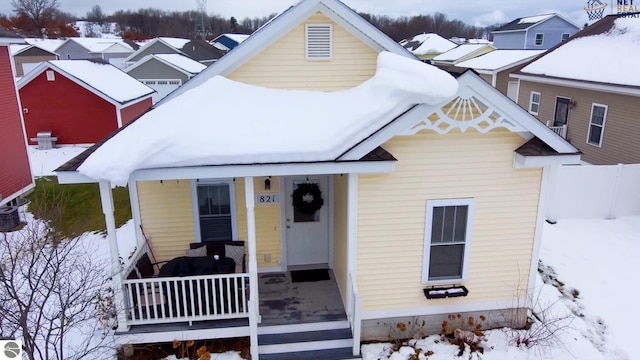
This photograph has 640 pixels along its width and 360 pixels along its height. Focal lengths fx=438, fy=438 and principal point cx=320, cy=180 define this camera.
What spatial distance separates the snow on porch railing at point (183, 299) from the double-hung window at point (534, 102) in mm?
17415

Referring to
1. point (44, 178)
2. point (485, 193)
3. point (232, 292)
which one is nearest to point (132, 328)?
point (232, 292)

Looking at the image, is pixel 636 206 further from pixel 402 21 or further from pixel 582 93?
pixel 402 21

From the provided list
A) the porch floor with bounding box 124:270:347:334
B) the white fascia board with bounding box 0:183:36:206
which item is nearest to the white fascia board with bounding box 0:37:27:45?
the white fascia board with bounding box 0:183:36:206

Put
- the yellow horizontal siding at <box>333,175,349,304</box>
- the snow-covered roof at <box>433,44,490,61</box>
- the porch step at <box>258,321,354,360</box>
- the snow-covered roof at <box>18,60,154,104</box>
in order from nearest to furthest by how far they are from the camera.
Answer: the porch step at <box>258,321,354,360</box> → the yellow horizontal siding at <box>333,175,349,304</box> → the snow-covered roof at <box>18,60,154,104</box> → the snow-covered roof at <box>433,44,490,61</box>

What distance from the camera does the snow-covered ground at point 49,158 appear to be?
57.1 ft

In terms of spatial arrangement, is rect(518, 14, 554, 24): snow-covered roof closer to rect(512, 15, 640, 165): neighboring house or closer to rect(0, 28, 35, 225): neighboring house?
rect(512, 15, 640, 165): neighboring house

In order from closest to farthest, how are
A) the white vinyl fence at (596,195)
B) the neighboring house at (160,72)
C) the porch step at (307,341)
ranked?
1. the porch step at (307,341)
2. the white vinyl fence at (596,195)
3. the neighboring house at (160,72)

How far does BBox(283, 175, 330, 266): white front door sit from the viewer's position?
342 inches

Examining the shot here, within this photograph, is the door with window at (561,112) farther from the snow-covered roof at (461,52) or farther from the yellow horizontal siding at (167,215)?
the snow-covered roof at (461,52)

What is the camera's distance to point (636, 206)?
1186 cm

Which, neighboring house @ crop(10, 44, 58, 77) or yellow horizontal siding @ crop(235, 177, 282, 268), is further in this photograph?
neighboring house @ crop(10, 44, 58, 77)

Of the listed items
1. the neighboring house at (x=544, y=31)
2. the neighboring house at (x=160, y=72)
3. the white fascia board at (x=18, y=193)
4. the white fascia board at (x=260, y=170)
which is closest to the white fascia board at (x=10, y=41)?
the white fascia board at (x=18, y=193)

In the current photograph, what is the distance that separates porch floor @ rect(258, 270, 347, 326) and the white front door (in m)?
0.45

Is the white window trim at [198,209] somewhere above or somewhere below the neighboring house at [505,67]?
below
